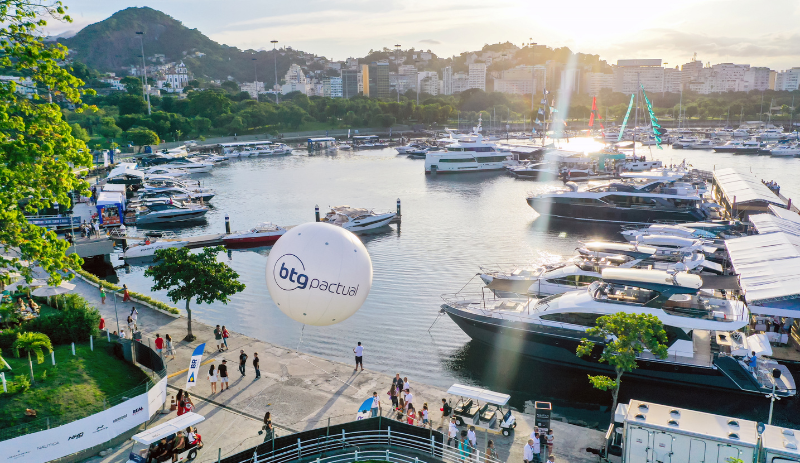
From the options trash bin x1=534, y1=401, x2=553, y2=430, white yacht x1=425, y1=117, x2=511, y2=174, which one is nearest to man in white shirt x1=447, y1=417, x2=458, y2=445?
trash bin x1=534, y1=401, x2=553, y2=430

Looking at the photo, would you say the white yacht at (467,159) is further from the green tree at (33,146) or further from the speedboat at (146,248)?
the green tree at (33,146)

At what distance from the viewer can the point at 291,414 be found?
17453 mm

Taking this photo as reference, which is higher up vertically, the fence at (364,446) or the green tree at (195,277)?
the green tree at (195,277)

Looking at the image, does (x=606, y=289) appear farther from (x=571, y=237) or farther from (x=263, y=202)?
(x=263, y=202)

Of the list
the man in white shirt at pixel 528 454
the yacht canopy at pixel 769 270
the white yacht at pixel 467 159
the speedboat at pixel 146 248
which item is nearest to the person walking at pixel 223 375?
the man in white shirt at pixel 528 454

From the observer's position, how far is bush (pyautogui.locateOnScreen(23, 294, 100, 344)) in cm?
1841

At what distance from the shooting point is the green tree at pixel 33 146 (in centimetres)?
1287

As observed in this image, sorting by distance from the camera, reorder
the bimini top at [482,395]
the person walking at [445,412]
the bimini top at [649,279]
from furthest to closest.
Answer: the bimini top at [649,279], the person walking at [445,412], the bimini top at [482,395]

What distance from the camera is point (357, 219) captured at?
160 ft

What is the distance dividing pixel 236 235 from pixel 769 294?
116 ft

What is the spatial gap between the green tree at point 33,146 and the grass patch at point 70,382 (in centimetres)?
350

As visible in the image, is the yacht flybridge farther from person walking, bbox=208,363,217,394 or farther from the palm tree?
the palm tree

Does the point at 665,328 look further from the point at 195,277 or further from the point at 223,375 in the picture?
the point at 195,277

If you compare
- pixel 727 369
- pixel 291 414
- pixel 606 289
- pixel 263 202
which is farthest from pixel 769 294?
pixel 263 202
